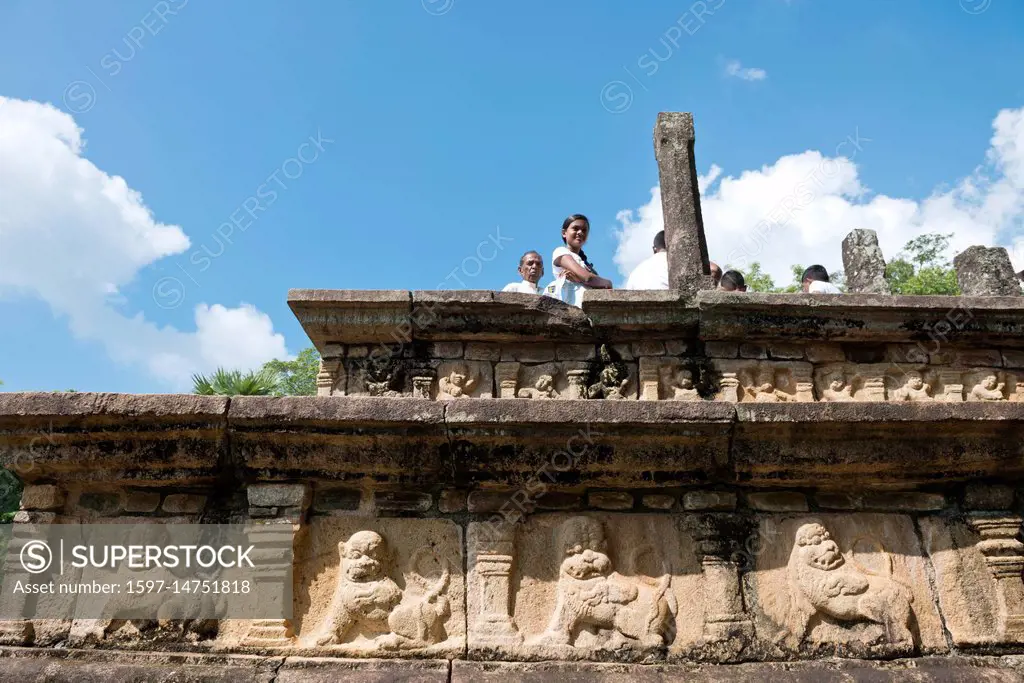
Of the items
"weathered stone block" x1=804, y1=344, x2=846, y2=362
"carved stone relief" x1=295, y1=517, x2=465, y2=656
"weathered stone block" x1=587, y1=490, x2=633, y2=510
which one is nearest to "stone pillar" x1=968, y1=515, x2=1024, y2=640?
"weathered stone block" x1=587, y1=490, x2=633, y2=510

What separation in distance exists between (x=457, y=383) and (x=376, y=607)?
83.1 inches

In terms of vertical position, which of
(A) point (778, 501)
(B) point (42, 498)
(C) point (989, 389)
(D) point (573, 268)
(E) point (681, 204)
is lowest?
(A) point (778, 501)

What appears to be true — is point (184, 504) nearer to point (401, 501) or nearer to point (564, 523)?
point (401, 501)

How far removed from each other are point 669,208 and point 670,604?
11.6 feet

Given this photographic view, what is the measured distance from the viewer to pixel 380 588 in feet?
10.8

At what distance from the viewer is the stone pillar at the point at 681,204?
5617 mm

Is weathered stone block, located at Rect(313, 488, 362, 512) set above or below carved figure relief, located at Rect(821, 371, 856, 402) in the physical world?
below

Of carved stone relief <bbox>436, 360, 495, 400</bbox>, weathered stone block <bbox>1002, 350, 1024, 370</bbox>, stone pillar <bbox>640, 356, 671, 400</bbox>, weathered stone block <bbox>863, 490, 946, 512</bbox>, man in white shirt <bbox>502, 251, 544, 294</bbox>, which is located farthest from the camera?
man in white shirt <bbox>502, 251, 544, 294</bbox>

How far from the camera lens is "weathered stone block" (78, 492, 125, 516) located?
349cm

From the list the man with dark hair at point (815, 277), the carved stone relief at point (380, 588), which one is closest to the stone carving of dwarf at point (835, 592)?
the carved stone relief at point (380, 588)

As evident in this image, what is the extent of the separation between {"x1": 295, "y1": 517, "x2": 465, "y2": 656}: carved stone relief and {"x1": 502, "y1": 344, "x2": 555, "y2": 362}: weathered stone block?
2.00 m

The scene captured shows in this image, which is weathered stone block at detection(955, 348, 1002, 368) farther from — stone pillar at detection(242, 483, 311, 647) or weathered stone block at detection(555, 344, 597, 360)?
stone pillar at detection(242, 483, 311, 647)

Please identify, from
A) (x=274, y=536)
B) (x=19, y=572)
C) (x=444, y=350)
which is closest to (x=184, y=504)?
(x=274, y=536)

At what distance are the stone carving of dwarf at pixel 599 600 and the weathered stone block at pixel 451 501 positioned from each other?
52 cm
